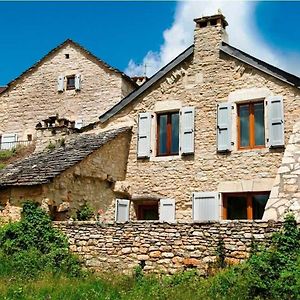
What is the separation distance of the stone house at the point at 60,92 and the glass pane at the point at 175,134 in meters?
7.93

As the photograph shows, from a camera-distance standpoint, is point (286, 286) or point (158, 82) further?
point (158, 82)

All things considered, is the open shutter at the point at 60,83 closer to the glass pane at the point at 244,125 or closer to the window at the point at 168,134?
the window at the point at 168,134

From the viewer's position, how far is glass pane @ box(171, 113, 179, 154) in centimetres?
1573

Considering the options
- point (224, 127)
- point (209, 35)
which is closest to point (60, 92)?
point (209, 35)

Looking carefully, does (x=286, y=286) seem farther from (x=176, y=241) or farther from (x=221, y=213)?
(x=221, y=213)

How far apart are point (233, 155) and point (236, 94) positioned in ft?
5.93

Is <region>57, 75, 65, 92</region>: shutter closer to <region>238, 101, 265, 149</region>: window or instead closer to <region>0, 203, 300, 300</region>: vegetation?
<region>238, 101, 265, 149</region>: window

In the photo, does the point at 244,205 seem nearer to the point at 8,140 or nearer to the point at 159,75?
the point at 159,75

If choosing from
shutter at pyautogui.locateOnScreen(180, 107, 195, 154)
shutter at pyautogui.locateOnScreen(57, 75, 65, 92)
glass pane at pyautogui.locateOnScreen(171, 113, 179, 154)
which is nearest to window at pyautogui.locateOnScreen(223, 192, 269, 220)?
shutter at pyautogui.locateOnScreen(180, 107, 195, 154)

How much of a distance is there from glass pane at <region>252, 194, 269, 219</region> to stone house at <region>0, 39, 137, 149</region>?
10793 millimetres

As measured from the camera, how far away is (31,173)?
13742mm

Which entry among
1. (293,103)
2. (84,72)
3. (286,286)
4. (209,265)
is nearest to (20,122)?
(84,72)

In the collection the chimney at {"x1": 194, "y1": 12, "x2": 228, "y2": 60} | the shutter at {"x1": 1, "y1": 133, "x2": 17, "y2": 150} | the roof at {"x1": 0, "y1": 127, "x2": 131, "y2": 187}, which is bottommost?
the roof at {"x1": 0, "y1": 127, "x2": 131, "y2": 187}

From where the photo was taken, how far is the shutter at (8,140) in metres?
25.4
